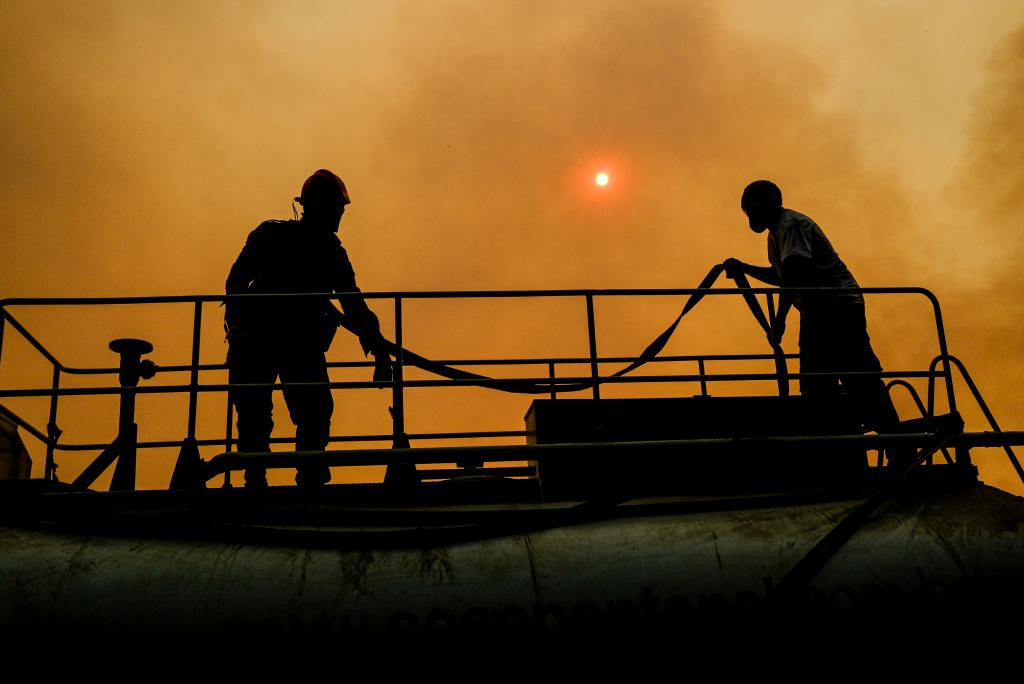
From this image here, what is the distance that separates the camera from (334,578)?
16.9 ft

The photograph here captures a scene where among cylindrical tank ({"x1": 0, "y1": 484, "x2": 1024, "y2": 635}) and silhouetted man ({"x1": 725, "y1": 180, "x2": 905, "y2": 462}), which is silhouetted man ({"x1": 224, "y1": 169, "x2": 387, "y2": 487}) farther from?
silhouetted man ({"x1": 725, "y1": 180, "x2": 905, "y2": 462})

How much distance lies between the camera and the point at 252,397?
7051mm

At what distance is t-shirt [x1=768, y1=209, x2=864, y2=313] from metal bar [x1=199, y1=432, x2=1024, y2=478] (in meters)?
1.71

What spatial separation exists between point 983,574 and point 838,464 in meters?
1.37

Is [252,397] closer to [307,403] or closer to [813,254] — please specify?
[307,403]

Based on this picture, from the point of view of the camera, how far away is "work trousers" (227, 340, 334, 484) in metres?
7.04

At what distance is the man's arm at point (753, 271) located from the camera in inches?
315

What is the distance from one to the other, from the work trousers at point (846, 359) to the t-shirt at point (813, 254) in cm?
10

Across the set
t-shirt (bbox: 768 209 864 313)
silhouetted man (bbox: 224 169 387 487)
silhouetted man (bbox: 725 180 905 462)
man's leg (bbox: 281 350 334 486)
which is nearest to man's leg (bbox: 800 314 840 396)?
silhouetted man (bbox: 725 180 905 462)

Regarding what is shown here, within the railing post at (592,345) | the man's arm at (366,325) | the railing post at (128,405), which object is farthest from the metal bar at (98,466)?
the railing post at (592,345)

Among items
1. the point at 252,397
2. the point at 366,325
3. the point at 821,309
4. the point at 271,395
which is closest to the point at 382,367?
the point at 366,325

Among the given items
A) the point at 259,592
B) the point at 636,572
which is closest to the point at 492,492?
the point at 636,572

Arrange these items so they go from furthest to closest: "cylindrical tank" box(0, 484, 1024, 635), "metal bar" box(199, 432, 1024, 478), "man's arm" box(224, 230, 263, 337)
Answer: "man's arm" box(224, 230, 263, 337) → "metal bar" box(199, 432, 1024, 478) → "cylindrical tank" box(0, 484, 1024, 635)

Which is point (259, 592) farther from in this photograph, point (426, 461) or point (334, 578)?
Result: point (426, 461)
